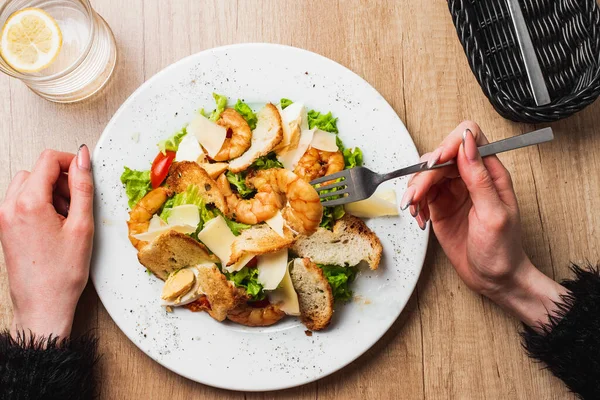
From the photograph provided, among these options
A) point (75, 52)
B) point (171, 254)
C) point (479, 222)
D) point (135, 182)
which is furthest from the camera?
point (75, 52)

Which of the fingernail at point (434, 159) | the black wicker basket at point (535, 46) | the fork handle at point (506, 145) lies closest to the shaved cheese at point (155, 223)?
the fork handle at point (506, 145)

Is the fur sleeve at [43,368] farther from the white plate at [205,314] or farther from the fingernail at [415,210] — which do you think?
the fingernail at [415,210]

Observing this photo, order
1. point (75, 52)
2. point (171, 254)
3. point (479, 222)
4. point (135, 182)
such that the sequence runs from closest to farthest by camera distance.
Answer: point (479, 222)
point (171, 254)
point (135, 182)
point (75, 52)

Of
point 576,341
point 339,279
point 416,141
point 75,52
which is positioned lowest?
point 576,341

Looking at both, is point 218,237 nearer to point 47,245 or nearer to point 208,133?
point 208,133

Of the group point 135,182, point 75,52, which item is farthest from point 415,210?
point 75,52

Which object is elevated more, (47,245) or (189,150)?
(189,150)

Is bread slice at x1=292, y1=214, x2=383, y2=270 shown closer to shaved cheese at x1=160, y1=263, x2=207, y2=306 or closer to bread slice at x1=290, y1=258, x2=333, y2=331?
bread slice at x1=290, y1=258, x2=333, y2=331
